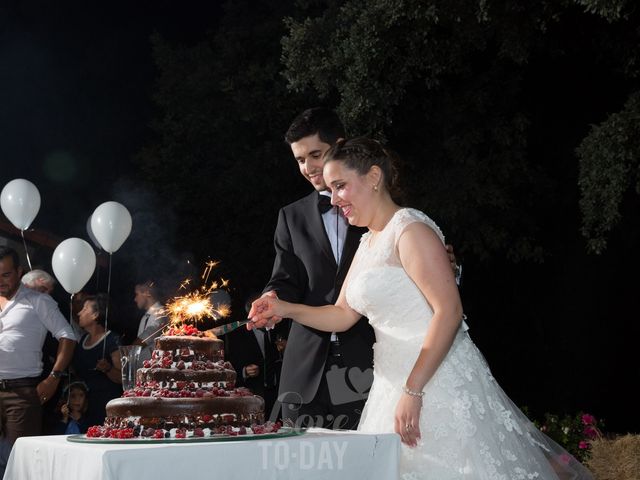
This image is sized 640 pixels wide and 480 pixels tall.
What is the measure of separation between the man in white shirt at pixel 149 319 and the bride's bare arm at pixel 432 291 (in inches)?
122

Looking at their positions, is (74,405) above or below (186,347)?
below

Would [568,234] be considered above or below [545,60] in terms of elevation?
below

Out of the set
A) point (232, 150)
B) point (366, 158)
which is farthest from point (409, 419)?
point (232, 150)

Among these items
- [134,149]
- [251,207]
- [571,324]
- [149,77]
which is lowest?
[571,324]

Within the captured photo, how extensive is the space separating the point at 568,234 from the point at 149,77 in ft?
38.4

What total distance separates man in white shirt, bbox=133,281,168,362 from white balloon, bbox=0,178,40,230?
1.58 m

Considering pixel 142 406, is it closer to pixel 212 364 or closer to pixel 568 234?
pixel 212 364

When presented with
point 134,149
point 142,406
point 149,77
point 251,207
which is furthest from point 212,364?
point 149,77

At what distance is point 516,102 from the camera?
14.8 m

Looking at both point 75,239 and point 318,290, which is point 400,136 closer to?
point 75,239

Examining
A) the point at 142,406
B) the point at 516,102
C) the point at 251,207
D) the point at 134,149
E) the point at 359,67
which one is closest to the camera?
the point at 142,406

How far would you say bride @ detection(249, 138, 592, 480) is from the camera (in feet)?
10.3

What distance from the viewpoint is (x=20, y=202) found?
9008 mm

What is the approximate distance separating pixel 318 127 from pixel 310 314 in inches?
36.1
